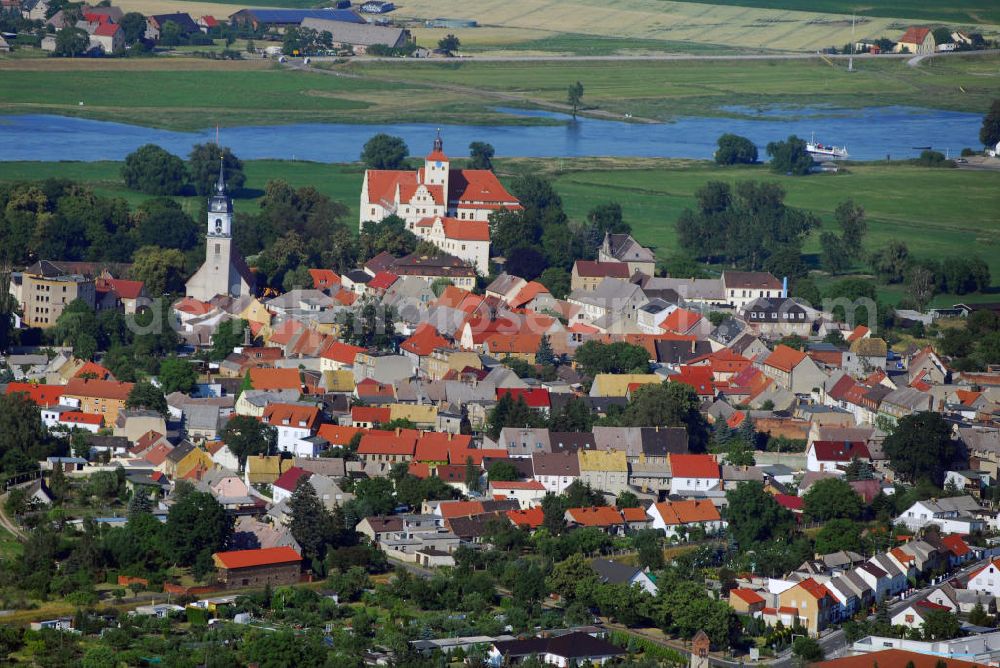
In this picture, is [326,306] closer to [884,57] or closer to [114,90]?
[114,90]

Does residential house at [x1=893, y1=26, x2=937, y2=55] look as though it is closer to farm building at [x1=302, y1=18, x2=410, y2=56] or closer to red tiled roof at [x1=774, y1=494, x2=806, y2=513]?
farm building at [x1=302, y1=18, x2=410, y2=56]

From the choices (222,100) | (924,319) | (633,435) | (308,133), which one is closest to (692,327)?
(924,319)

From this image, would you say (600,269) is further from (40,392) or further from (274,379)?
(40,392)

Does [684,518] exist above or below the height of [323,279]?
below

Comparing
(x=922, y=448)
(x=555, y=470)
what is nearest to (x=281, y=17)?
(x=555, y=470)

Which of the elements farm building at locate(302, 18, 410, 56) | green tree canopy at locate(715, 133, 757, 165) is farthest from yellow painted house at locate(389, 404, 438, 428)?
farm building at locate(302, 18, 410, 56)
